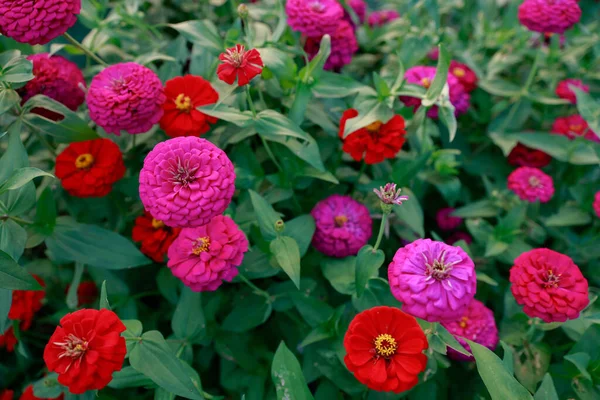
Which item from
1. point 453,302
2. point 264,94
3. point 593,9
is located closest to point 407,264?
point 453,302

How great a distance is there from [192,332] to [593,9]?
2.21 meters

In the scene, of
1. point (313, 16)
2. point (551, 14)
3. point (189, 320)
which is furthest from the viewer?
point (551, 14)

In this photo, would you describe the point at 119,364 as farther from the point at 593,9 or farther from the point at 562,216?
the point at 593,9

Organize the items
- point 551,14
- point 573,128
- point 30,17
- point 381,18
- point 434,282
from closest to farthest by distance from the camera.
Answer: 1. point 434,282
2. point 30,17
3. point 551,14
4. point 573,128
5. point 381,18

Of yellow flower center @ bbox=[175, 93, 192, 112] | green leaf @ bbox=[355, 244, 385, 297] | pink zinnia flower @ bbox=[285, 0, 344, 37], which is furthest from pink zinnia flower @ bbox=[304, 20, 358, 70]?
green leaf @ bbox=[355, 244, 385, 297]

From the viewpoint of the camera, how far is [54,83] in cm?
115

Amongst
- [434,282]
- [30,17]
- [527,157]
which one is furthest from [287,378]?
[527,157]

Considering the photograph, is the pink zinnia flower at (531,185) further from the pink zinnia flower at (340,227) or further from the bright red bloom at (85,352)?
the bright red bloom at (85,352)

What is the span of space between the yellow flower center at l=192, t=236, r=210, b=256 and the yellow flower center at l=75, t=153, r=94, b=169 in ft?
1.30

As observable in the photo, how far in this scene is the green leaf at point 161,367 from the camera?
854 mm

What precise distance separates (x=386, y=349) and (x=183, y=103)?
0.71 metres

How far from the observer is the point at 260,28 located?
1393mm

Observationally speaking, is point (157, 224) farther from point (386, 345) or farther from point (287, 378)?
point (386, 345)

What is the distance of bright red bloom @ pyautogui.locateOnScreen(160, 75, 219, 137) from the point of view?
3.61 feet
